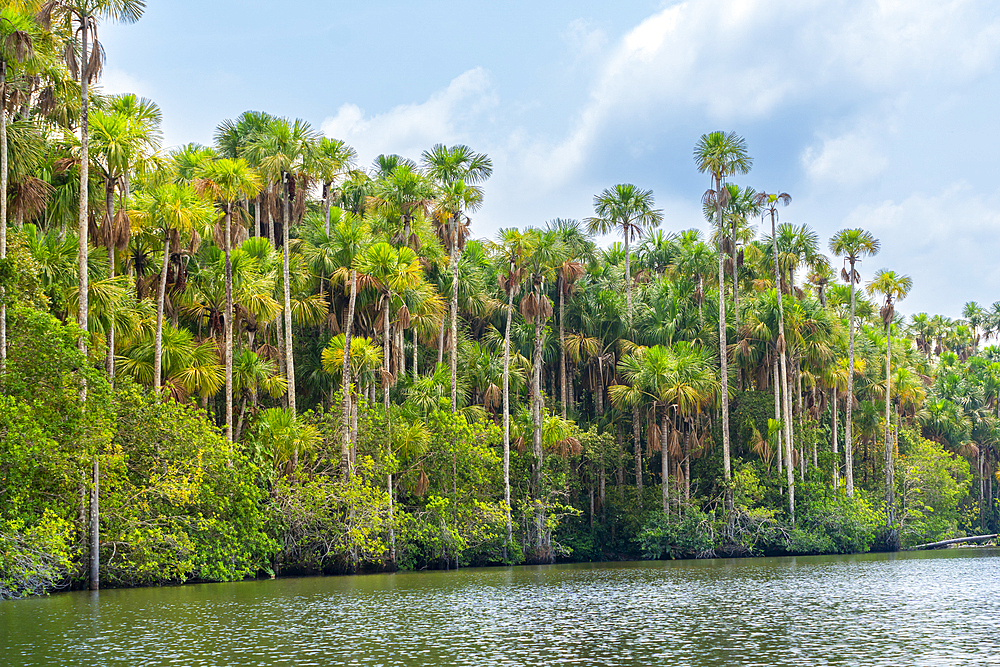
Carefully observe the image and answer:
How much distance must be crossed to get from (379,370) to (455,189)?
34.0 ft

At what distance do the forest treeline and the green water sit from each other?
11.0ft

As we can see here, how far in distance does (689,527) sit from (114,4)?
33609mm

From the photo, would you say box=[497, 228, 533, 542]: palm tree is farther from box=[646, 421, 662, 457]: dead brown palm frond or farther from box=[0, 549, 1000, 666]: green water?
box=[0, 549, 1000, 666]: green water

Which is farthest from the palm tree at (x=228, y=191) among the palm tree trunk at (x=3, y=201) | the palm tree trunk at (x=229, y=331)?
the palm tree trunk at (x=3, y=201)

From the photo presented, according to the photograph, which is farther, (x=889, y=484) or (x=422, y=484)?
(x=889, y=484)

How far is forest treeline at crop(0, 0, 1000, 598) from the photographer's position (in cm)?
2673

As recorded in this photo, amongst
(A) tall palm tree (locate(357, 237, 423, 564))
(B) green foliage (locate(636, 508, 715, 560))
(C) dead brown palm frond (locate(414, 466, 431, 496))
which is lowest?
(B) green foliage (locate(636, 508, 715, 560))

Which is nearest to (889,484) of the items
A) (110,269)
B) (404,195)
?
(404,195)

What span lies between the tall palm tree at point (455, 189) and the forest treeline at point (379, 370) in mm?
145

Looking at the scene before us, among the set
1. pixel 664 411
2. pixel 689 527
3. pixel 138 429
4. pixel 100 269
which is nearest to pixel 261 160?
pixel 100 269

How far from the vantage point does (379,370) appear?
37.8 metres

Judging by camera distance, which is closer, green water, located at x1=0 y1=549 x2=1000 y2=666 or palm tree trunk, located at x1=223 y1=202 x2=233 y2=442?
green water, located at x1=0 y1=549 x2=1000 y2=666

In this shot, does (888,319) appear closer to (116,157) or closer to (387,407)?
(387,407)

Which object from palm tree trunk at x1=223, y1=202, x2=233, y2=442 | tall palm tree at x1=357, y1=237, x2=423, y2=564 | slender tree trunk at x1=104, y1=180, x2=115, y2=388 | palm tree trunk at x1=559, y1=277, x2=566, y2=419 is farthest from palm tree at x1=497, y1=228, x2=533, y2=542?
slender tree trunk at x1=104, y1=180, x2=115, y2=388
